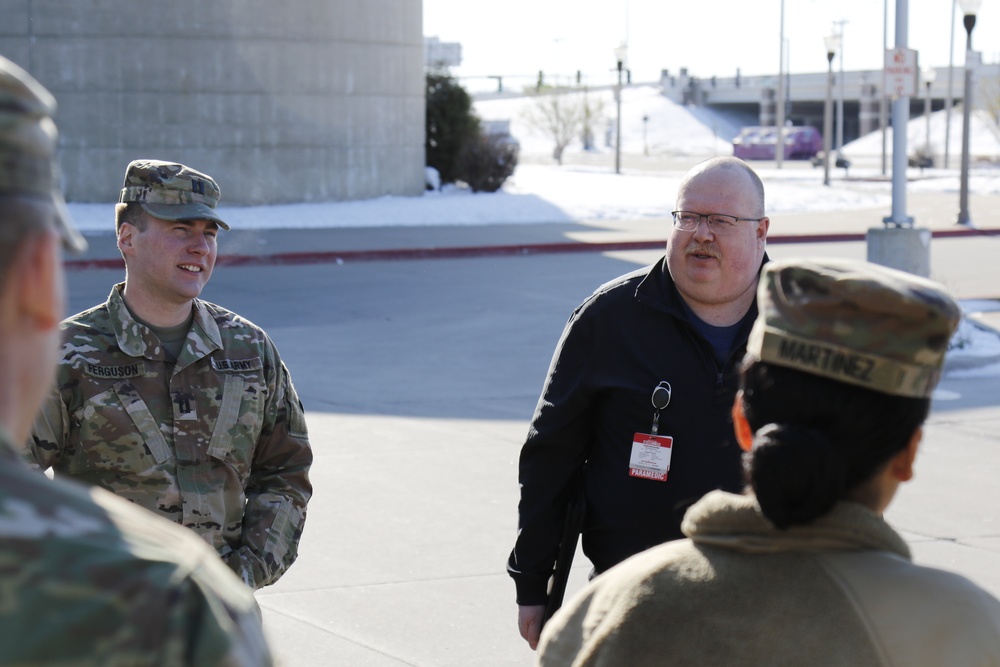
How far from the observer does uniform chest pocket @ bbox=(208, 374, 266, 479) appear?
3.65m

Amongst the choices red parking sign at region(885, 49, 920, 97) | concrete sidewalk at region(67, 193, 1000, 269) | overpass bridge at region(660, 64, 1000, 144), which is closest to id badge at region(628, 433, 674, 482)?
red parking sign at region(885, 49, 920, 97)

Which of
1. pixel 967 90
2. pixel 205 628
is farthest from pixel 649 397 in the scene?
pixel 967 90

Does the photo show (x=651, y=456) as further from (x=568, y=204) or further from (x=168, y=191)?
(x=568, y=204)

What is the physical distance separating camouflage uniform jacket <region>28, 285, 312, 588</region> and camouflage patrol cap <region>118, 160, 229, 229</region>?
27cm

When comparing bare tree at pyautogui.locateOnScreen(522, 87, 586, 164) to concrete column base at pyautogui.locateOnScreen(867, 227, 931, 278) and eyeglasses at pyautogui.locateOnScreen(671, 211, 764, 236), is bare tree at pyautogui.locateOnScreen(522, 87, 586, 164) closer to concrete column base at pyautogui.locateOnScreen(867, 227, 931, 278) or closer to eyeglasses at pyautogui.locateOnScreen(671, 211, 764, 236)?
concrete column base at pyautogui.locateOnScreen(867, 227, 931, 278)

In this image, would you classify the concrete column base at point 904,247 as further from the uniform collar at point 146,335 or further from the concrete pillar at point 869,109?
the concrete pillar at point 869,109

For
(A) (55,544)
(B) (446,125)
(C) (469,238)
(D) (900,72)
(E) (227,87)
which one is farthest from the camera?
(B) (446,125)

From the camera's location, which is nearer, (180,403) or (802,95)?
(180,403)

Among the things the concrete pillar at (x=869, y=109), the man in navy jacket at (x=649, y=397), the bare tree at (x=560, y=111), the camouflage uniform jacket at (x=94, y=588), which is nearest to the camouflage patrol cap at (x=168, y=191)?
the man in navy jacket at (x=649, y=397)

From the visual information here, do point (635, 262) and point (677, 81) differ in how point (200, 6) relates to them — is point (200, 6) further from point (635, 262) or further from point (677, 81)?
point (677, 81)

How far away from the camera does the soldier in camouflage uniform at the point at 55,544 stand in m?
1.18

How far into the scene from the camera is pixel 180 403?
11.9ft

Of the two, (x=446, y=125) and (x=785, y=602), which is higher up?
(x=446, y=125)

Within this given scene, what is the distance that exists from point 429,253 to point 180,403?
58.0ft
